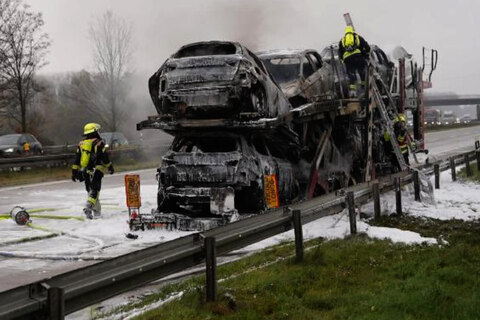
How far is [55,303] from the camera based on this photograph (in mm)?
3418

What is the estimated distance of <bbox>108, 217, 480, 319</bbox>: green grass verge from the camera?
181 inches

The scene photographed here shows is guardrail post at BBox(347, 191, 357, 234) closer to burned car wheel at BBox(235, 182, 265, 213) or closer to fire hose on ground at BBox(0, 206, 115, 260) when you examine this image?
burned car wheel at BBox(235, 182, 265, 213)

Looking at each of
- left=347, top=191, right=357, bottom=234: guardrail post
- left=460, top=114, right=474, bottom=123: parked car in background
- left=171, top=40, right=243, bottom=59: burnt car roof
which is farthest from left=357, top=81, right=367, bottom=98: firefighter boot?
left=460, top=114, right=474, bottom=123: parked car in background

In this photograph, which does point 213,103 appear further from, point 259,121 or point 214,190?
point 214,190

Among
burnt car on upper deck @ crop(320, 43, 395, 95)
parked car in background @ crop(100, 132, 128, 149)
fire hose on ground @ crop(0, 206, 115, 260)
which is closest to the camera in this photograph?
fire hose on ground @ crop(0, 206, 115, 260)

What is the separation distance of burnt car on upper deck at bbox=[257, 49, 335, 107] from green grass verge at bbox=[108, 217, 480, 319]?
12.6 feet

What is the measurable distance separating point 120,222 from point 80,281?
243 inches

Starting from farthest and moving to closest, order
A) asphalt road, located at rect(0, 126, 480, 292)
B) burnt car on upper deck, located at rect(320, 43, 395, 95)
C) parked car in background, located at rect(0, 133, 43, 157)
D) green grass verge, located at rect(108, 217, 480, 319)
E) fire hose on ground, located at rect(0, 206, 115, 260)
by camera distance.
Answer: parked car in background, located at rect(0, 133, 43, 157) < burnt car on upper deck, located at rect(320, 43, 395, 95) < fire hose on ground, located at rect(0, 206, 115, 260) < asphalt road, located at rect(0, 126, 480, 292) < green grass verge, located at rect(108, 217, 480, 319)

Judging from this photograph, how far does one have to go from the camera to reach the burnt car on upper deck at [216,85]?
8625 millimetres

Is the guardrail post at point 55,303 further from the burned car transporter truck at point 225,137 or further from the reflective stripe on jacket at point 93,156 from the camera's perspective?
the reflective stripe on jacket at point 93,156

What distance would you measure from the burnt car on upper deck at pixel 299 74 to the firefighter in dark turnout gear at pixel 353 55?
137 centimetres

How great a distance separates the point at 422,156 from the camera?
23.8 m

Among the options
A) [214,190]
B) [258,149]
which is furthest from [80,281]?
[258,149]

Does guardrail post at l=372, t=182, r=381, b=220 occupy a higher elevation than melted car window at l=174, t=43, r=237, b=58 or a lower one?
lower
